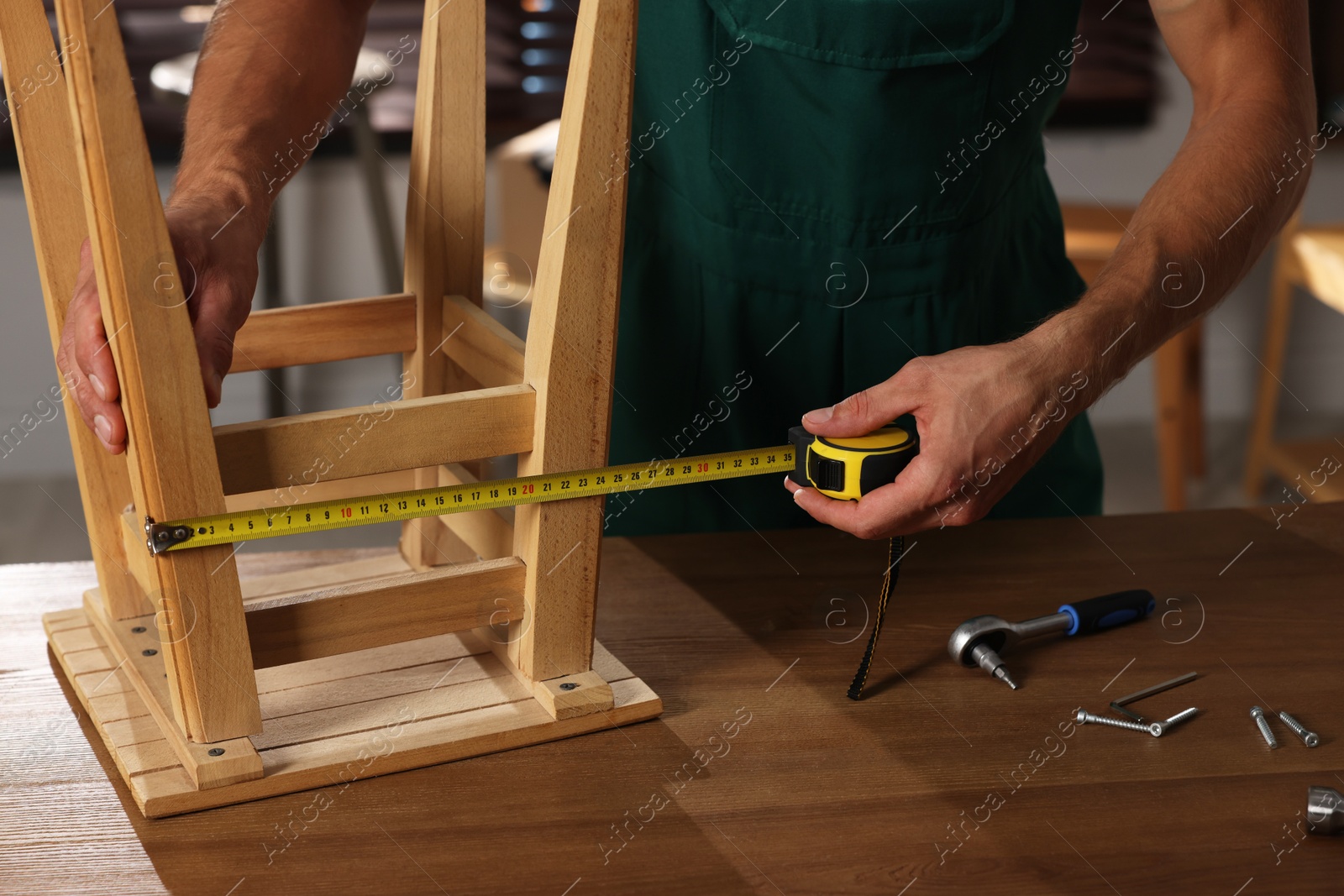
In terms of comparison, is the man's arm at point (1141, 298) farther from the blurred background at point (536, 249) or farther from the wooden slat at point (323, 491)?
the blurred background at point (536, 249)

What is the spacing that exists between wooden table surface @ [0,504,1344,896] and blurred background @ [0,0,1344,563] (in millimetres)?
1931

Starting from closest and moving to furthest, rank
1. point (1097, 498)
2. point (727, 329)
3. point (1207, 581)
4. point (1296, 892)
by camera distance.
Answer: point (1296, 892)
point (1207, 581)
point (727, 329)
point (1097, 498)

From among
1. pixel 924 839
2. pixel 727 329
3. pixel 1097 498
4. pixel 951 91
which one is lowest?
pixel 1097 498

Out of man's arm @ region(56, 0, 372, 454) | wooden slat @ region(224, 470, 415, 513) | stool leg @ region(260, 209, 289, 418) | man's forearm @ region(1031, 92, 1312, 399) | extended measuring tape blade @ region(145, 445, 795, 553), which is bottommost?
stool leg @ region(260, 209, 289, 418)

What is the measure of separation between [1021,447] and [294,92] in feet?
2.19

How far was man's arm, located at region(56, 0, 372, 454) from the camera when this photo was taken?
33.2 inches

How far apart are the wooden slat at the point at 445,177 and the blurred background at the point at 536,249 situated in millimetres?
1843

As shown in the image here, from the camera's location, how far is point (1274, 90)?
114cm

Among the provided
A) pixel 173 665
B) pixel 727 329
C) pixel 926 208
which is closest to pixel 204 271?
pixel 173 665

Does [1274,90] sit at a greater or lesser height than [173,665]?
greater

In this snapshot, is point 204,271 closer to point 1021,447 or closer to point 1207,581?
point 1021,447

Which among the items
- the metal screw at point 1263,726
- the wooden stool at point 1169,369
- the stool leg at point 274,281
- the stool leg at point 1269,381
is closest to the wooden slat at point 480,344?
the metal screw at point 1263,726

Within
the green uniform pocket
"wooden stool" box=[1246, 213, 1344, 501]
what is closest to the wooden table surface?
the green uniform pocket

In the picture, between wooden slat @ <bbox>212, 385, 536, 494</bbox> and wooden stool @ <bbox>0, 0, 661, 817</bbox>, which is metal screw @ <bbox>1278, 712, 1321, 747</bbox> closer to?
wooden stool @ <bbox>0, 0, 661, 817</bbox>
